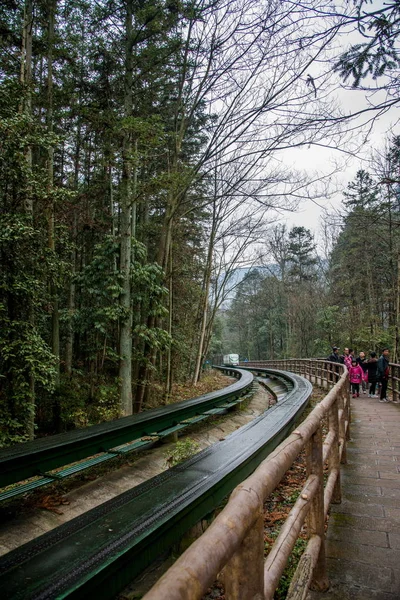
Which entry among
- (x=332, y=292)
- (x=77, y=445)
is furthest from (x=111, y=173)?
(x=332, y=292)

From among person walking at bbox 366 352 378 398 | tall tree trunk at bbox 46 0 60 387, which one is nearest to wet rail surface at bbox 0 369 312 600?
tall tree trunk at bbox 46 0 60 387

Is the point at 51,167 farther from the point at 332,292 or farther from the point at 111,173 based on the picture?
the point at 332,292

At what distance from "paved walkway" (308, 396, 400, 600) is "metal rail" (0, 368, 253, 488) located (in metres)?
3.05

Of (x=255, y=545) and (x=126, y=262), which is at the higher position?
(x=126, y=262)

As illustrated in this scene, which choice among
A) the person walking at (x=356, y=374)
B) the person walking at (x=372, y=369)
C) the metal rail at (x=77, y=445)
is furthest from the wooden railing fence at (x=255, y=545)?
the person walking at (x=356, y=374)

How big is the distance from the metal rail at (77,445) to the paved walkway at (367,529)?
305 centimetres

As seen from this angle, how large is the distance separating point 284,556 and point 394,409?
348 inches

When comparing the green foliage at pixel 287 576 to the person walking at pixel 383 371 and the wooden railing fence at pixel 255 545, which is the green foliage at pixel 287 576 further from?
the person walking at pixel 383 371

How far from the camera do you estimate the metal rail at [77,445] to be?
4086mm

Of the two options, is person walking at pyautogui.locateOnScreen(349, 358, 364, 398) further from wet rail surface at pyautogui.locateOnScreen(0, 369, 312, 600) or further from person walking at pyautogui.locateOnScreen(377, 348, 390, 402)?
wet rail surface at pyautogui.locateOnScreen(0, 369, 312, 600)

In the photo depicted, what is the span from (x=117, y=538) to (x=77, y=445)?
256 centimetres

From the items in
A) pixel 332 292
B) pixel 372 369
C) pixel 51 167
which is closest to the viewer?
pixel 51 167

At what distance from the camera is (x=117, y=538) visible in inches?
99.6

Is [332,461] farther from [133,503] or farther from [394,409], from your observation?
[394,409]
